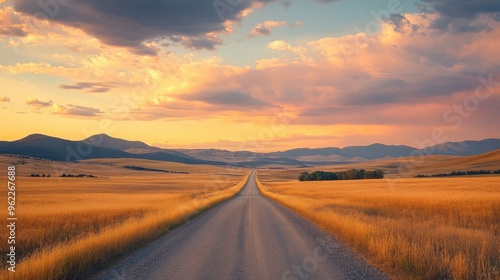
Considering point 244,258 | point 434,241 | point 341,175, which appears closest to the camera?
point 244,258

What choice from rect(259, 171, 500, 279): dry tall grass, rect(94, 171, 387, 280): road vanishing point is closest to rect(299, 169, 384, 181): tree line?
rect(259, 171, 500, 279): dry tall grass

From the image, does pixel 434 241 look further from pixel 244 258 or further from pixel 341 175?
pixel 341 175

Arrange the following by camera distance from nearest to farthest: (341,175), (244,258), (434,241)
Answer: (244,258) → (434,241) → (341,175)

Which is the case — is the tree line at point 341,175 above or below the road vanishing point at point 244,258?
below

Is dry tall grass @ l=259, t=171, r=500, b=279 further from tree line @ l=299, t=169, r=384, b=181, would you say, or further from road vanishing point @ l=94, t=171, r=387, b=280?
tree line @ l=299, t=169, r=384, b=181

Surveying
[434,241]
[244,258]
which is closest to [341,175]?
[434,241]

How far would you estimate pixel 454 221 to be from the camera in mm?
20344

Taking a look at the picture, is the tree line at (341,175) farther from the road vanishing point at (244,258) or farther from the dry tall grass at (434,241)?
the road vanishing point at (244,258)

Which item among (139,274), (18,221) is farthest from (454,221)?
(18,221)

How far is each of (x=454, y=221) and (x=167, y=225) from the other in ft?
49.3

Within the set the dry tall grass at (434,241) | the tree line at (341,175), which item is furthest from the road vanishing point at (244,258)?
the tree line at (341,175)

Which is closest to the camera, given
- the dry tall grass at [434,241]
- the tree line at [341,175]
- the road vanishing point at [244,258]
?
the dry tall grass at [434,241]

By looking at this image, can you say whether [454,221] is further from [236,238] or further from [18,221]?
[18,221]

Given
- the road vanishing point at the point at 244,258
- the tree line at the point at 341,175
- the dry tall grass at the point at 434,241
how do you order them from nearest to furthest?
the dry tall grass at the point at 434,241, the road vanishing point at the point at 244,258, the tree line at the point at 341,175
